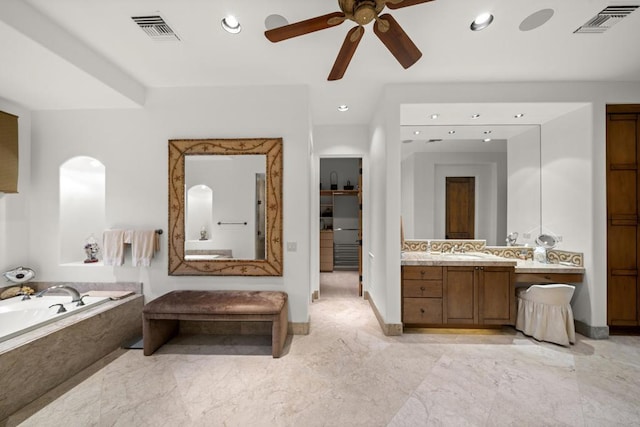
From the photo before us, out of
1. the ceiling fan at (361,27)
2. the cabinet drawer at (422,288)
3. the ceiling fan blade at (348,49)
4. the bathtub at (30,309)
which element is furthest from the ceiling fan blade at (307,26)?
the bathtub at (30,309)

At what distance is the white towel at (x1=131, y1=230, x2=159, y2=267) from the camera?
300 cm

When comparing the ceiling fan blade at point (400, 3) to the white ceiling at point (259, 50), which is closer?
the ceiling fan blade at point (400, 3)

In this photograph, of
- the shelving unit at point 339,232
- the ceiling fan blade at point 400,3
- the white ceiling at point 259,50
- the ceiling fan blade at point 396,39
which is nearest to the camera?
the ceiling fan blade at point 400,3

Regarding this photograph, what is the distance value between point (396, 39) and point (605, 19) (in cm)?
186

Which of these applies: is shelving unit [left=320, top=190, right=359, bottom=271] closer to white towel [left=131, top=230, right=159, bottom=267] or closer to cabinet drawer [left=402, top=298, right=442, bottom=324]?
cabinet drawer [left=402, top=298, right=442, bottom=324]

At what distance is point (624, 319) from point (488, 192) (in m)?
2.01

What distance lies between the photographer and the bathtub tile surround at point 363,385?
1.79m

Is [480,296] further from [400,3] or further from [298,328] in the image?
[400,3]

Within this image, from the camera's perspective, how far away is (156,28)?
2154 millimetres

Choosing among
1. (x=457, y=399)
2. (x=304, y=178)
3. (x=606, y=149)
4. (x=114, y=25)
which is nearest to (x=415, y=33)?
(x=304, y=178)

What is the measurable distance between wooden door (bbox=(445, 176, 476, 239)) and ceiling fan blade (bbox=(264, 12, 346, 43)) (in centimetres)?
287

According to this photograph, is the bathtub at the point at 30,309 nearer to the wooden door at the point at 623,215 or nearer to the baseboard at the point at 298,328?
the baseboard at the point at 298,328

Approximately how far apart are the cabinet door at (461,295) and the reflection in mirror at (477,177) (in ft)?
2.46

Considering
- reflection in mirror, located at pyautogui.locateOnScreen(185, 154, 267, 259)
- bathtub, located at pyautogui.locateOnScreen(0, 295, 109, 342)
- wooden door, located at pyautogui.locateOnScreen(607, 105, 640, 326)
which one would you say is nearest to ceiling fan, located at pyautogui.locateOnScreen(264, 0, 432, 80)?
reflection in mirror, located at pyautogui.locateOnScreen(185, 154, 267, 259)
